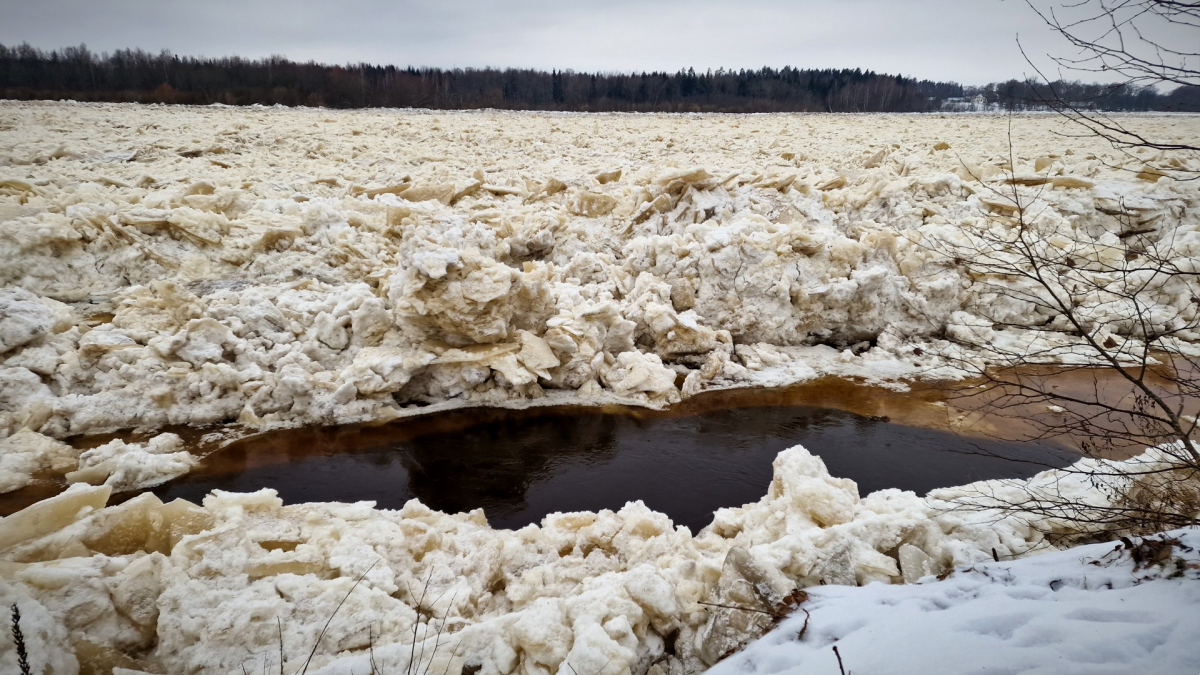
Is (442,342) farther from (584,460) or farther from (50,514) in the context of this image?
(50,514)

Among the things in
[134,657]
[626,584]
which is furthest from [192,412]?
[626,584]

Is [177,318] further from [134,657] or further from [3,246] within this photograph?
[134,657]

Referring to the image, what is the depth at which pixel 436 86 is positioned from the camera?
115 ft

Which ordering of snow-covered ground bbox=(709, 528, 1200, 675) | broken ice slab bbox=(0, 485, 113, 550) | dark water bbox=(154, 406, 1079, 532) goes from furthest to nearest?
dark water bbox=(154, 406, 1079, 532)
broken ice slab bbox=(0, 485, 113, 550)
snow-covered ground bbox=(709, 528, 1200, 675)

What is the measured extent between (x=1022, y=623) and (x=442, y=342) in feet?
21.8

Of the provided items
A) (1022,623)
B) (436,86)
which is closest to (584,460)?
(1022,623)

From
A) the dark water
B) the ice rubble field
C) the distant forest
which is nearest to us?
the ice rubble field

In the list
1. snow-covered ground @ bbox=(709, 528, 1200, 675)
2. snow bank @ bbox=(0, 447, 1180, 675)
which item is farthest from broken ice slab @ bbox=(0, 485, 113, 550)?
snow-covered ground @ bbox=(709, 528, 1200, 675)

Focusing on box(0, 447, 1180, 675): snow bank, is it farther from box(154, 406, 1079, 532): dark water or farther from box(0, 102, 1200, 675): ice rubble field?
box(154, 406, 1079, 532): dark water

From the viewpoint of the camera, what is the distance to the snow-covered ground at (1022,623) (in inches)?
72.0

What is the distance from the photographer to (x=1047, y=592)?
7.40 feet

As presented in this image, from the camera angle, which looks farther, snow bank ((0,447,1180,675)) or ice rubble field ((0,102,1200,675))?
ice rubble field ((0,102,1200,675))

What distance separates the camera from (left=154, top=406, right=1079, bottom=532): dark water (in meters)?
5.47

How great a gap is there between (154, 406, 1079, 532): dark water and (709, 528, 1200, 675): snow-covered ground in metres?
2.74
